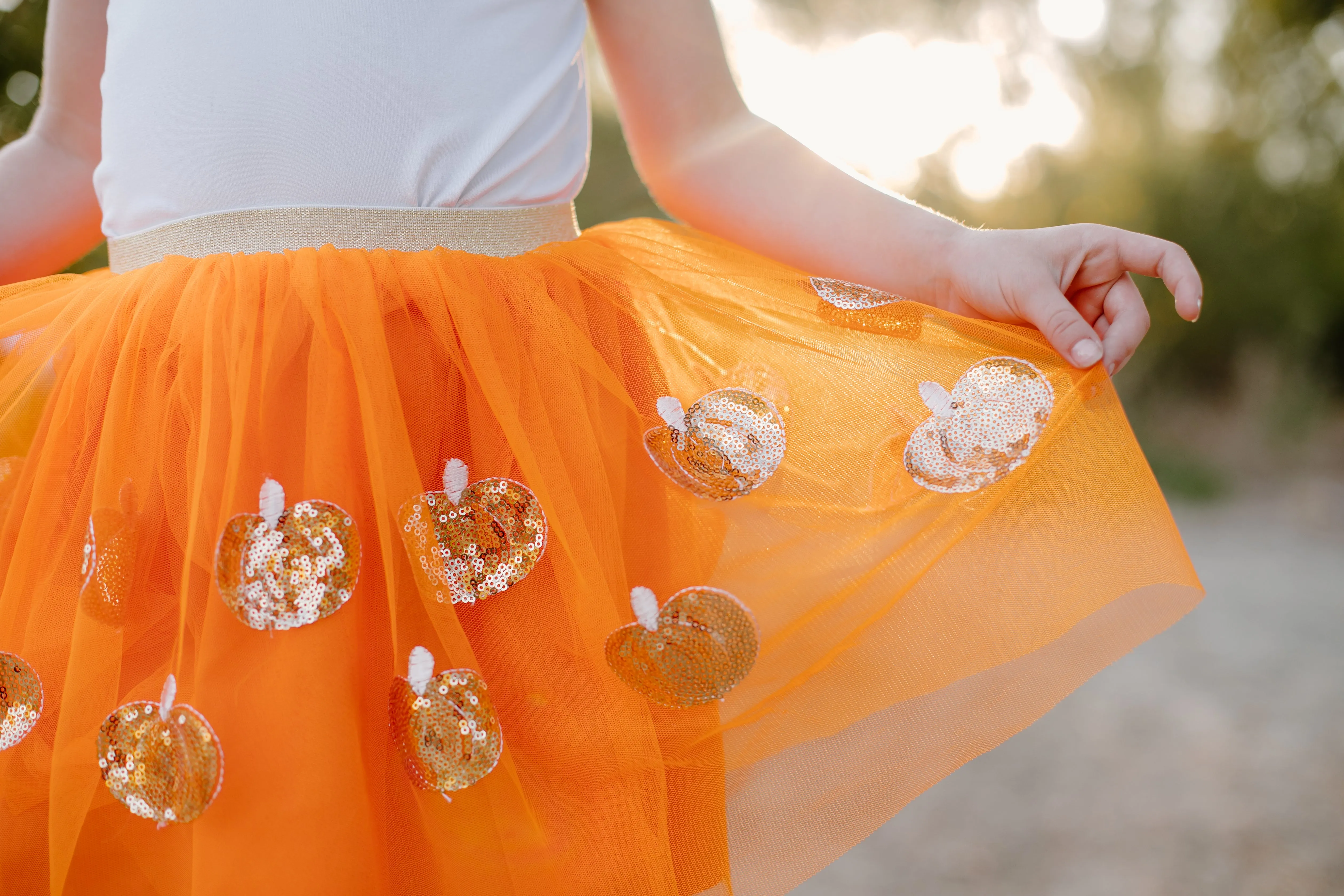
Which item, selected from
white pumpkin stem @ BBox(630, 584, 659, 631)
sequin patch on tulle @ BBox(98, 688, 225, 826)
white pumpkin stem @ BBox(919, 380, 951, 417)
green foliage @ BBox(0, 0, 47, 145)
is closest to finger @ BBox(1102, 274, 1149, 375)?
white pumpkin stem @ BBox(919, 380, 951, 417)

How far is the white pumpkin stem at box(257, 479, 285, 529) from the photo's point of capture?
0.48 metres

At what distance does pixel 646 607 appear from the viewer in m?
0.51

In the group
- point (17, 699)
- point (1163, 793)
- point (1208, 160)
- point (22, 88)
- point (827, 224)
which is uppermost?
point (827, 224)

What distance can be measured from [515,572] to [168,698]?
19cm

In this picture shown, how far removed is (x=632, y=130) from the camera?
72cm

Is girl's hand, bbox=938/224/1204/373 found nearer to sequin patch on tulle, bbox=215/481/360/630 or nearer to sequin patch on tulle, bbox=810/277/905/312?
sequin patch on tulle, bbox=810/277/905/312

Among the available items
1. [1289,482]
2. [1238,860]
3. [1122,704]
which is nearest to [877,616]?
[1238,860]

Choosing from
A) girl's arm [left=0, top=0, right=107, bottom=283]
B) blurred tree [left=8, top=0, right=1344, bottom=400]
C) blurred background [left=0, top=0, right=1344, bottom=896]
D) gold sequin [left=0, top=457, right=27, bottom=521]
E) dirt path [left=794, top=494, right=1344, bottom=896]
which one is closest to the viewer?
gold sequin [left=0, top=457, right=27, bottom=521]

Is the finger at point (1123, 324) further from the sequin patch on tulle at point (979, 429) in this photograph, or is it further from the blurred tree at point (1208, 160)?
the blurred tree at point (1208, 160)

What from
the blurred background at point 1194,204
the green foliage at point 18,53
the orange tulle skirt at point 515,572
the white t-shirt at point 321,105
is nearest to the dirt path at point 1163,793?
the blurred background at point 1194,204

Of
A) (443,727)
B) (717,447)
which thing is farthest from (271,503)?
(717,447)

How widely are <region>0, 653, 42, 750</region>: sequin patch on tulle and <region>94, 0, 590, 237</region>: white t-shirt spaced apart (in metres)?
0.31

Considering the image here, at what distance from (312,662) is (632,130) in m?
0.48

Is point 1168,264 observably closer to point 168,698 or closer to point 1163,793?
point 168,698
